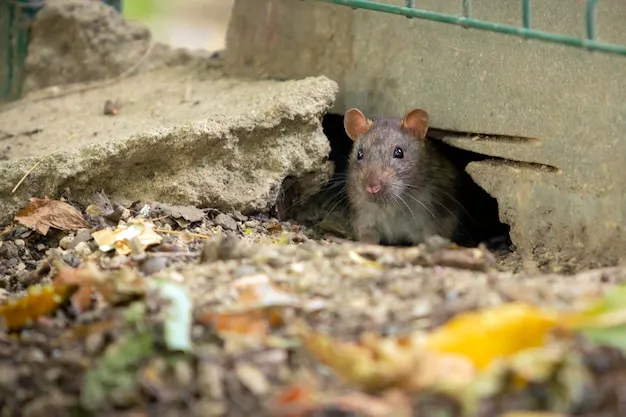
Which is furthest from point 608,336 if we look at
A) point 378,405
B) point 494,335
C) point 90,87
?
point 90,87

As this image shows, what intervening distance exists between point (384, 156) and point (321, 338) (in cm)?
403

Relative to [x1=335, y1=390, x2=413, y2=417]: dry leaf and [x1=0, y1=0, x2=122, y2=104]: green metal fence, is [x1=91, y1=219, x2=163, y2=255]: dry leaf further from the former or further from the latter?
[x1=0, y1=0, x2=122, y2=104]: green metal fence

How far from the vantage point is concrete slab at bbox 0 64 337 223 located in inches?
223

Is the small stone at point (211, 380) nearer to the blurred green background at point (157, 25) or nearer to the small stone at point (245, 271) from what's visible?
the small stone at point (245, 271)

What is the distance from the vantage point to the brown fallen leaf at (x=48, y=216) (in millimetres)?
5379

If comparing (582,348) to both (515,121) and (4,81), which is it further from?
(4,81)

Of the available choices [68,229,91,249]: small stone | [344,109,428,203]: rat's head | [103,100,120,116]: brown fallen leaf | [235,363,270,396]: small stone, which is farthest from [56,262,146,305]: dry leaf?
[344,109,428,203]: rat's head

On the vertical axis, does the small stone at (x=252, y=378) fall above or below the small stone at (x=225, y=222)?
above

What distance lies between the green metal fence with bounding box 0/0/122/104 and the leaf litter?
427 centimetres

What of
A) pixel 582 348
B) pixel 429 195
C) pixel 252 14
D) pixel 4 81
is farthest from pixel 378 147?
pixel 582 348

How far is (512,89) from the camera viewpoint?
17.9ft

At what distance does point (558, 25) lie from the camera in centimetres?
507

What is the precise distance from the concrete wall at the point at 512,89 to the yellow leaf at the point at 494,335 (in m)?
1.89

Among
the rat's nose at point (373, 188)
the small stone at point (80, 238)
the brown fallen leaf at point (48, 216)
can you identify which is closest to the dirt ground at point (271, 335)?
the small stone at point (80, 238)
